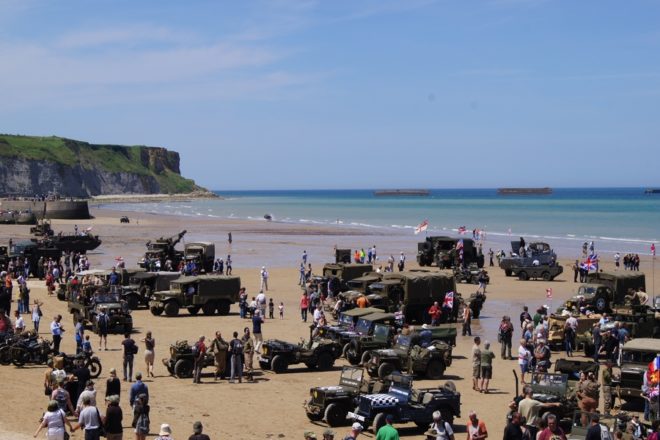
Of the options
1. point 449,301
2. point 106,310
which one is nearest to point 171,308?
point 106,310

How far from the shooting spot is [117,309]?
1082 inches

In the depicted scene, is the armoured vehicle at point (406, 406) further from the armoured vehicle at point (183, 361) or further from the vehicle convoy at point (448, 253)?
the vehicle convoy at point (448, 253)

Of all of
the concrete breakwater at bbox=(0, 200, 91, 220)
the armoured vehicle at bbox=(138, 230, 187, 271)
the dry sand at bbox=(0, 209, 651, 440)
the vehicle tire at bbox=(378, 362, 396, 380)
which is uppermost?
the concrete breakwater at bbox=(0, 200, 91, 220)

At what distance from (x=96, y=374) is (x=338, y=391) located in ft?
21.6

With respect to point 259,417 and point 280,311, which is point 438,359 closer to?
point 259,417

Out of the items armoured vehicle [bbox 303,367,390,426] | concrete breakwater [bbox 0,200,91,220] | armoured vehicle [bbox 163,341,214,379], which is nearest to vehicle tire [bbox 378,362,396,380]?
armoured vehicle [bbox 303,367,390,426]

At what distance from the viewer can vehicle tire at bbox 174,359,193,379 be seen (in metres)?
21.2

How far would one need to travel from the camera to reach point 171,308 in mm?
31609

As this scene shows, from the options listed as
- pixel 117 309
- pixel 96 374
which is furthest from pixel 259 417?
pixel 117 309

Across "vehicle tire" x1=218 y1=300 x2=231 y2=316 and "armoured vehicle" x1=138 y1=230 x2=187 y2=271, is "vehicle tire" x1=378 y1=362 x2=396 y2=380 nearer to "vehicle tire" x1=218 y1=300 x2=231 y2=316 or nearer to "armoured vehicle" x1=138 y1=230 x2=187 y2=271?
"vehicle tire" x1=218 y1=300 x2=231 y2=316

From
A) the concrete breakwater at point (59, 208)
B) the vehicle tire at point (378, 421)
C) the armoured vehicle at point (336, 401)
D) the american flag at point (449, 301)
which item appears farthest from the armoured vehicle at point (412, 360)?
the concrete breakwater at point (59, 208)

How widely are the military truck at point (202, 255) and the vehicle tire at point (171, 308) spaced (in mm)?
13055

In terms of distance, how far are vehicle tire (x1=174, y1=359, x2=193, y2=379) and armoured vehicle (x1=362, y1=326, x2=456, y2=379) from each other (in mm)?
4363

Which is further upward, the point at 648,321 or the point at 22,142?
the point at 22,142
